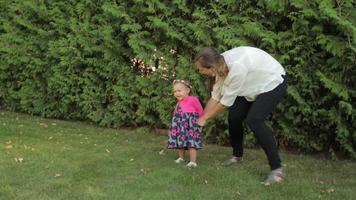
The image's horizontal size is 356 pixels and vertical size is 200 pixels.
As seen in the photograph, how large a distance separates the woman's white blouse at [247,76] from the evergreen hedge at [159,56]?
3.54 feet

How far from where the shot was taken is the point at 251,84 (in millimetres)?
5852

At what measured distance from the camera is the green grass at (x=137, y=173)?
555 centimetres

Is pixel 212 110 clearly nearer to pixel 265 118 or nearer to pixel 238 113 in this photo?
pixel 238 113

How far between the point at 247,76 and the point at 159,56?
2.63 m

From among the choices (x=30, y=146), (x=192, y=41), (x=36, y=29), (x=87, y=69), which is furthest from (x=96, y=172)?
(x=36, y=29)

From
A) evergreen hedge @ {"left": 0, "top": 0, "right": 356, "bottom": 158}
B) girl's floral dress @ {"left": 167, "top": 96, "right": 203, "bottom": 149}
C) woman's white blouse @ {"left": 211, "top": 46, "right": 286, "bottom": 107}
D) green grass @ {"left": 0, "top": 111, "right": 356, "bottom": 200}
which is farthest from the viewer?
evergreen hedge @ {"left": 0, "top": 0, "right": 356, "bottom": 158}

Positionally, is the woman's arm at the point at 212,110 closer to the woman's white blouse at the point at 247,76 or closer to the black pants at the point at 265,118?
the woman's white blouse at the point at 247,76

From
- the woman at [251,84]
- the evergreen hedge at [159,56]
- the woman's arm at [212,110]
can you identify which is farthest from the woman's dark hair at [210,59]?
the evergreen hedge at [159,56]

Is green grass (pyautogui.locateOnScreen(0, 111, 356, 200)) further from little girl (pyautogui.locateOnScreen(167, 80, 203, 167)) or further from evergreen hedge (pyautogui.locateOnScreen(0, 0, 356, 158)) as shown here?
evergreen hedge (pyautogui.locateOnScreen(0, 0, 356, 158))

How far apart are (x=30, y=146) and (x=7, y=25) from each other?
3471 millimetres

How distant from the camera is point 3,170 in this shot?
6.18m

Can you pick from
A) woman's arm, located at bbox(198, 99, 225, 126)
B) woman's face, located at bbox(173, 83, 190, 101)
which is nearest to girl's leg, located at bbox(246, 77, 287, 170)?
woman's arm, located at bbox(198, 99, 225, 126)

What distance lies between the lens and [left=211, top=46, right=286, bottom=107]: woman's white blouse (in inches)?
223

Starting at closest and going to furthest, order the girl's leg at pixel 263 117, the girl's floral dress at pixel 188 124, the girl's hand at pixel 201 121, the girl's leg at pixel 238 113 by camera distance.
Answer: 1. the girl's leg at pixel 263 117
2. the girl's hand at pixel 201 121
3. the girl's leg at pixel 238 113
4. the girl's floral dress at pixel 188 124
